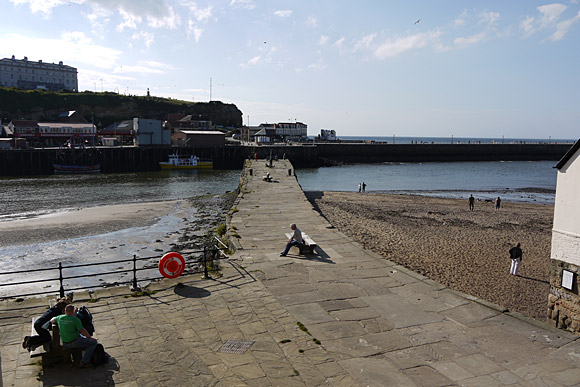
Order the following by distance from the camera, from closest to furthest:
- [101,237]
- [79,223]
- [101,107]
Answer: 1. [101,237]
2. [79,223]
3. [101,107]

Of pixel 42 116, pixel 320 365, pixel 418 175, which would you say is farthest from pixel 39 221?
pixel 42 116

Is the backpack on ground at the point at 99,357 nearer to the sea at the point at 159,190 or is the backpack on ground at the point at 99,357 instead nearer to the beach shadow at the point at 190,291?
the beach shadow at the point at 190,291

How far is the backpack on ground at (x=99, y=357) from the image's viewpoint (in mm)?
7230

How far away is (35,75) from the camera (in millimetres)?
158125

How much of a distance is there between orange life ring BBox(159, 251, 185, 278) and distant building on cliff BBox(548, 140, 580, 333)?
348 inches

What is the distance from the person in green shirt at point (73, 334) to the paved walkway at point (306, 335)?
306mm

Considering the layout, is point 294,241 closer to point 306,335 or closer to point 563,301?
point 306,335

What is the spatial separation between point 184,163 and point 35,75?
12432 centimetres

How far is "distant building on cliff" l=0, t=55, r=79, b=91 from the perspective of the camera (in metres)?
151

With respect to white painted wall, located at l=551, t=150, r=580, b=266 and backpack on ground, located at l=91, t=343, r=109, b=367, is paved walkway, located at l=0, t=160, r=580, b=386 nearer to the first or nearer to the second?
backpack on ground, located at l=91, t=343, r=109, b=367

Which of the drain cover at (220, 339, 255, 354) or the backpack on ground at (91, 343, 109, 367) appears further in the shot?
the drain cover at (220, 339, 255, 354)

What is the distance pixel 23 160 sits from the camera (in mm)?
61062

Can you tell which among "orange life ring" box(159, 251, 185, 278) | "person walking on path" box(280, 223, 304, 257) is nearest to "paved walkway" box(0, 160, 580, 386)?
"orange life ring" box(159, 251, 185, 278)

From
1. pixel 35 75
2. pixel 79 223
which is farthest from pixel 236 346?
pixel 35 75
